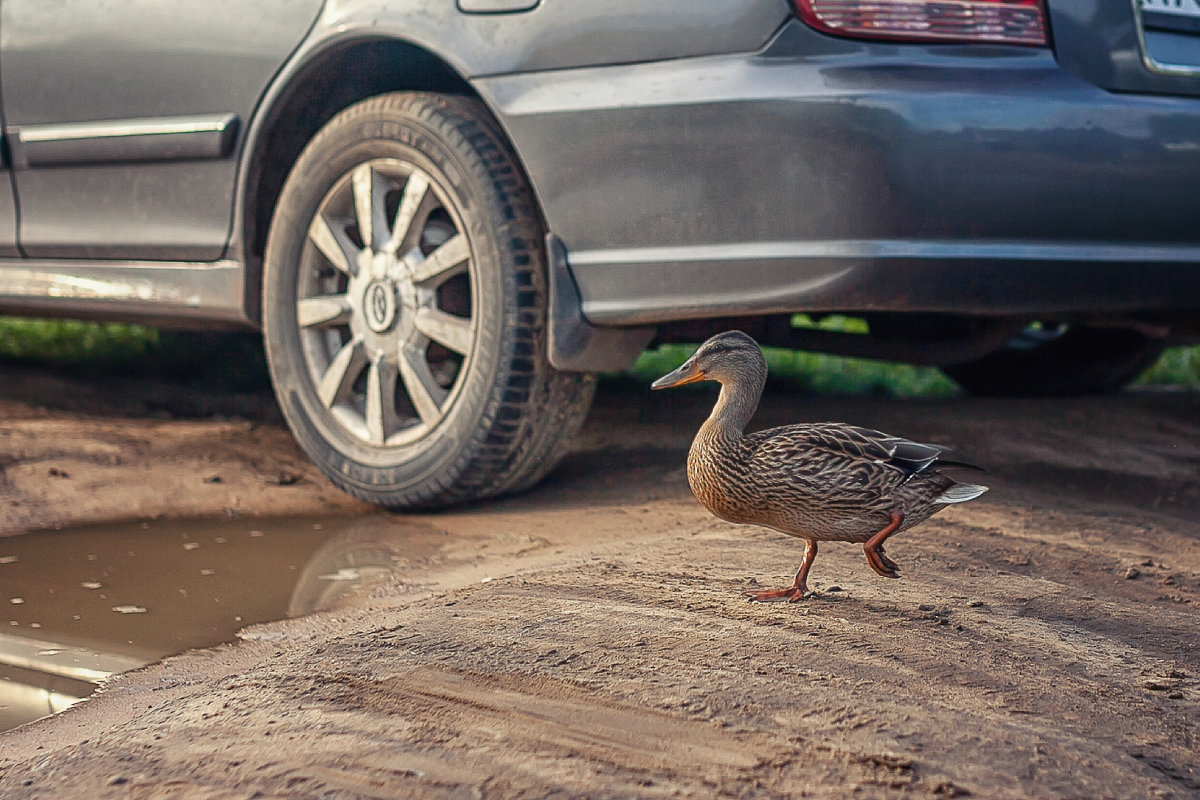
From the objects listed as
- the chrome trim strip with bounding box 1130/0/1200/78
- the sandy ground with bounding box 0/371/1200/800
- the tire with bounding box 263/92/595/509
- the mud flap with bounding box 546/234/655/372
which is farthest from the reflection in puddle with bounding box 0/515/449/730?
the chrome trim strip with bounding box 1130/0/1200/78

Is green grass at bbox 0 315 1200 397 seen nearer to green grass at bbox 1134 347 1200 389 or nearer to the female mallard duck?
green grass at bbox 1134 347 1200 389

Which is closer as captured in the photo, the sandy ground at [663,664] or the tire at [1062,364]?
the sandy ground at [663,664]

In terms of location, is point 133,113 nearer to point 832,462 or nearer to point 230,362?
point 230,362

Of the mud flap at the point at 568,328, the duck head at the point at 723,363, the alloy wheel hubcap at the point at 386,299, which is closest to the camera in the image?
the duck head at the point at 723,363

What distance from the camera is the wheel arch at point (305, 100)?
3.47 metres

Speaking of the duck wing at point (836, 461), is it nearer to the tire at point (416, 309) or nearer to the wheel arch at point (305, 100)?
the tire at point (416, 309)

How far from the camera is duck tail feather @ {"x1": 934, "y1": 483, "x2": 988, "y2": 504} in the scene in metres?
2.54

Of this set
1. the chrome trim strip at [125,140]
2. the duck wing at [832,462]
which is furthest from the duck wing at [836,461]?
the chrome trim strip at [125,140]

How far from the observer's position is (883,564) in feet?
8.33

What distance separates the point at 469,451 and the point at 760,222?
3.31 feet

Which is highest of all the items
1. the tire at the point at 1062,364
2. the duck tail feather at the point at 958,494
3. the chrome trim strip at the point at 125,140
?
the chrome trim strip at the point at 125,140

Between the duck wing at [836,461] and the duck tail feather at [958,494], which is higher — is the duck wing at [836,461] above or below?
above

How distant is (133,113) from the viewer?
3.76 metres

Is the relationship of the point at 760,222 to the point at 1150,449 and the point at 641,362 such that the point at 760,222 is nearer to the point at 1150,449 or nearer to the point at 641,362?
the point at 1150,449
